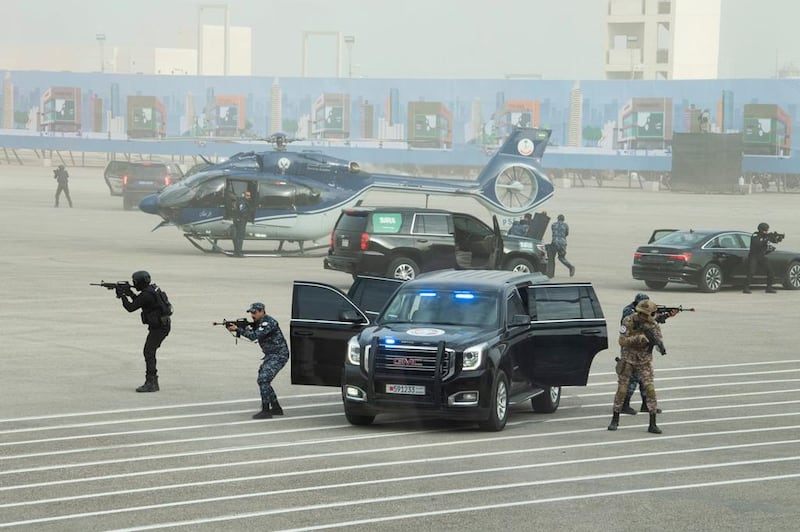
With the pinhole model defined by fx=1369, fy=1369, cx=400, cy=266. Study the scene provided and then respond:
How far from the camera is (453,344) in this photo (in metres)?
15.3

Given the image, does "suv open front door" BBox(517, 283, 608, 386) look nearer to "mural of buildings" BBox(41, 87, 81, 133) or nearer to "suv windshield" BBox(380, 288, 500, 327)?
"suv windshield" BBox(380, 288, 500, 327)

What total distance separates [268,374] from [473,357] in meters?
2.61

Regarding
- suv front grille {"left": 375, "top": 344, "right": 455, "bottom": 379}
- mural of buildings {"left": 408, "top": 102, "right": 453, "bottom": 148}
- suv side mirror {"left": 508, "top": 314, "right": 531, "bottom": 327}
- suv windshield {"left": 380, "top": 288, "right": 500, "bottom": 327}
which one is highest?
mural of buildings {"left": 408, "top": 102, "right": 453, "bottom": 148}

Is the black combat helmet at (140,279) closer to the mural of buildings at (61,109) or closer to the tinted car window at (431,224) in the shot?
the tinted car window at (431,224)

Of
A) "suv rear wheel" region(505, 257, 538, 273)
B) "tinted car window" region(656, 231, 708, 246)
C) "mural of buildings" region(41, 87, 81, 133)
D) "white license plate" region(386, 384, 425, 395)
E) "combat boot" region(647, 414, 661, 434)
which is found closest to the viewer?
"white license plate" region(386, 384, 425, 395)

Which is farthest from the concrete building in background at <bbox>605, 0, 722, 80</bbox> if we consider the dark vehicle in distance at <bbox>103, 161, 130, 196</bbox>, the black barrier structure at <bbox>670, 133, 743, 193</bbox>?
the dark vehicle in distance at <bbox>103, 161, 130, 196</bbox>

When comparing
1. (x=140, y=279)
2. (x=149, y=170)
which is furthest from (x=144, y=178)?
(x=140, y=279)

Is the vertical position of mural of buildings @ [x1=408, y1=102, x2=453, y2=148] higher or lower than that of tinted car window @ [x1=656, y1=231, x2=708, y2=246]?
higher

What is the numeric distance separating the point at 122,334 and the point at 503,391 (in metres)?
9.95

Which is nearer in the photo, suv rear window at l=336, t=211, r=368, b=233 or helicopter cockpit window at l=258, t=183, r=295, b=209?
suv rear window at l=336, t=211, r=368, b=233

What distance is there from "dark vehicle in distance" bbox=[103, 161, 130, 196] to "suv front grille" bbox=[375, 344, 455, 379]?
55.9 metres

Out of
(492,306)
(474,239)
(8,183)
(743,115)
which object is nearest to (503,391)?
(492,306)

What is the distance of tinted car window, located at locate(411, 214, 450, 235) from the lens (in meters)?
32.8

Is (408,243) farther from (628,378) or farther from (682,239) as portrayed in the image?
(628,378)
